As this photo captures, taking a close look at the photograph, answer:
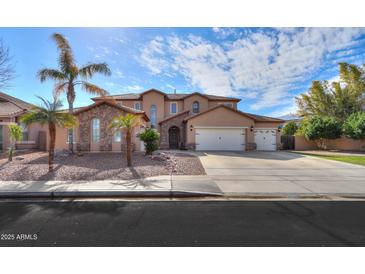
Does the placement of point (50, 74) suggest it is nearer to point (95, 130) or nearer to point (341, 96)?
point (95, 130)

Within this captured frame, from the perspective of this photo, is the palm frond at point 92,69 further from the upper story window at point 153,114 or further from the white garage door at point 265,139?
the white garage door at point 265,139

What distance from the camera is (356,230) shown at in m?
3.69

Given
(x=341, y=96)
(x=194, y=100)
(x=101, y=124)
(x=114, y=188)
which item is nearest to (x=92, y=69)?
(x=101, y=124)

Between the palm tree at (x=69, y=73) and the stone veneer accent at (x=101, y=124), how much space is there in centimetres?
141

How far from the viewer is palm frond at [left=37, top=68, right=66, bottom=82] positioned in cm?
1208

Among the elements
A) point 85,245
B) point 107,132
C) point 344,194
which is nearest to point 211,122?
point 107,132

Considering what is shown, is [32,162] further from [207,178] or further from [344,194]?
[344,194]

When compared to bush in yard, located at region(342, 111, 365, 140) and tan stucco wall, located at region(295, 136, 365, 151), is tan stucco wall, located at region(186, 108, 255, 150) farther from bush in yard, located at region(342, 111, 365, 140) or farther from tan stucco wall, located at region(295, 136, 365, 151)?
bush in yard, located at region(342, 111, 365, 140)

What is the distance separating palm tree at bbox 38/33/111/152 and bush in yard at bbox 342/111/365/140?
24.3m

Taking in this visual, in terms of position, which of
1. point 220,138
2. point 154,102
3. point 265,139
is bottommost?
point 265,139

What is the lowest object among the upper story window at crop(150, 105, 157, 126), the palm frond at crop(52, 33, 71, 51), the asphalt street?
the asphalt street

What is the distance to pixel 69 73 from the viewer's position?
485 inches

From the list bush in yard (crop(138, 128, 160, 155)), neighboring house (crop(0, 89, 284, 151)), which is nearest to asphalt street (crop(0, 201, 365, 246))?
bush in yard (crop(138, 128, 160, 155))

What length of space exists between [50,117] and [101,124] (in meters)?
5.80
